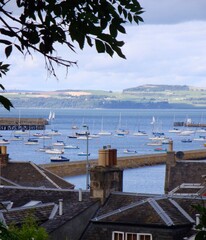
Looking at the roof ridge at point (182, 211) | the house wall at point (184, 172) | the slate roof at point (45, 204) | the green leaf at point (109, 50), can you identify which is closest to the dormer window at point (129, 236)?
the roof ridge at point (182, 211)

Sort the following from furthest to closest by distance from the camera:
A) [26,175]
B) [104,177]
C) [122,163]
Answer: [122,163] → [26,175] → [104,177]

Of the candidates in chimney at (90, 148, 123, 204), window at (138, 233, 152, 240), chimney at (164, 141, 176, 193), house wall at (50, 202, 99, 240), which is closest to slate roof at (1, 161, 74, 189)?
chimney at (164, 141, 176, 193)

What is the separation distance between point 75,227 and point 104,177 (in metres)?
2.49

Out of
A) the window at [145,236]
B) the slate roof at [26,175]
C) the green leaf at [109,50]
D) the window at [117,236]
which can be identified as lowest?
the slate roof at [26,175]

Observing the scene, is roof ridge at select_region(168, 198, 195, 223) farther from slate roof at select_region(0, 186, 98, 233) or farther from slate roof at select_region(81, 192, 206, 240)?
slate roof at select_region(0, 186, 98, 233)

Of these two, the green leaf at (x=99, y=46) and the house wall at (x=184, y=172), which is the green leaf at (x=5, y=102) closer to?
the green leaf at (x=99, y=46)

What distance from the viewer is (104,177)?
28.0m

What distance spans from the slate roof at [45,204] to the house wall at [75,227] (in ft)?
0.38

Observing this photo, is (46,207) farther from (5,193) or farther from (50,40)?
(50,40)

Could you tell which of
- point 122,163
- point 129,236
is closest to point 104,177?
point 129,236

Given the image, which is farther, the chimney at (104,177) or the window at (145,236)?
the chimney at (104,177)

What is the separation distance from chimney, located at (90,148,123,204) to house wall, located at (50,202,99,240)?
49 cm

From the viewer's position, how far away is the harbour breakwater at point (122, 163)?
102m

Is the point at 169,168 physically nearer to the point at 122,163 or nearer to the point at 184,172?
the point at 184,172
